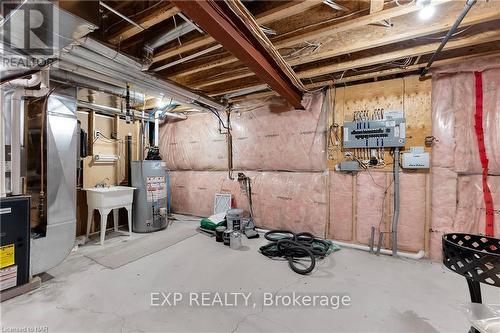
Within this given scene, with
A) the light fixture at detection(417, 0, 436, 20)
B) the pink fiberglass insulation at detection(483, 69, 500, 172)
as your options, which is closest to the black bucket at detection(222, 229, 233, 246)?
the light fixture at detection(417, 0, 436, 20)

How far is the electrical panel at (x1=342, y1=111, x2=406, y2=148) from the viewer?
283 cm

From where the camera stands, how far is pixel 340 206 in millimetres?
3270

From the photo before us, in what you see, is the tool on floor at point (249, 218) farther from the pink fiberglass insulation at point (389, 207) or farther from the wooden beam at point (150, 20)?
the wooden beam at point (150, 20)

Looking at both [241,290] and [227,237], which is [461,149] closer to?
[241,290]

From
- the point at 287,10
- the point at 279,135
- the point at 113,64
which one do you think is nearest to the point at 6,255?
the point at 113,64

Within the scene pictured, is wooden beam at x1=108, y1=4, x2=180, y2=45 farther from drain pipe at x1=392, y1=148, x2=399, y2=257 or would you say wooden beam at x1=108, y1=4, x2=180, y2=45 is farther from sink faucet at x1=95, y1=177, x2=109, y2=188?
drain pipe at x1=392, y1=148, x2=399, y2=257

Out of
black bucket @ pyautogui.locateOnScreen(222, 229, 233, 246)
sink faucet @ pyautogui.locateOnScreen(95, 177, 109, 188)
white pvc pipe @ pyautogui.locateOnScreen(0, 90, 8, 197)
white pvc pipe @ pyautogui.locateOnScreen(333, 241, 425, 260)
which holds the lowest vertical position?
white pvc pipe @ pyautogui.locateOnScreen(333, 241, 425, 260)

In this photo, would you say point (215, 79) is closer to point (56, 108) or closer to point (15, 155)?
point (56, 108)

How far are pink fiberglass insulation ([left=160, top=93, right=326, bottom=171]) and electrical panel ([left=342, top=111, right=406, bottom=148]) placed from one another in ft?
1.39

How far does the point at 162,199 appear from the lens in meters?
4.02

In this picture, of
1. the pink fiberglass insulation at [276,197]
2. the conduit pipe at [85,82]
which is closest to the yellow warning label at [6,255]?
the conduit pipe at [85,82]

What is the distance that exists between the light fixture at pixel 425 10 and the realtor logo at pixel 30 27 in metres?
2.31

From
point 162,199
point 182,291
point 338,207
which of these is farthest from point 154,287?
point 338,207

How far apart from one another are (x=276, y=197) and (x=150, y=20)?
2.87 m
